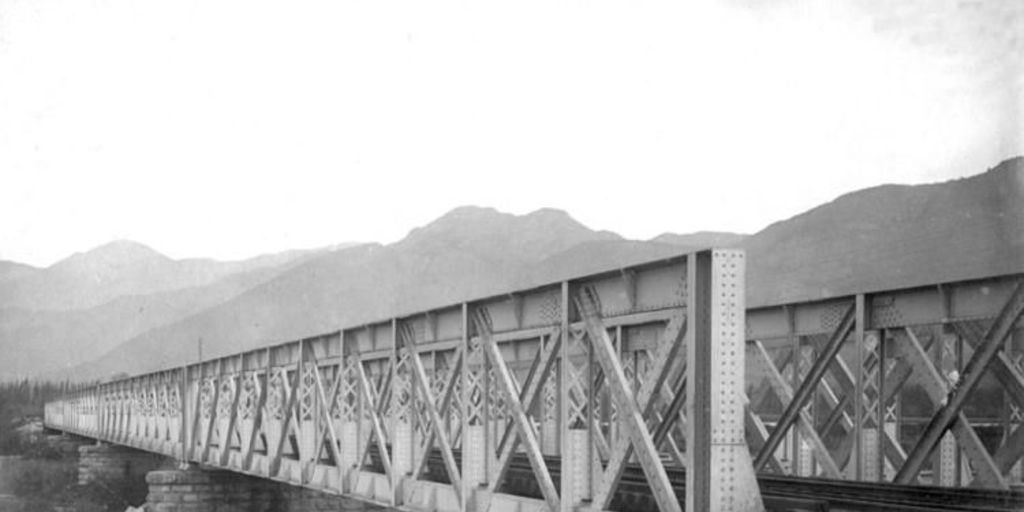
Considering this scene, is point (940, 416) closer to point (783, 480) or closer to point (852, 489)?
point (852, 489)

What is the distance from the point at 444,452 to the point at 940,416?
23.1ft

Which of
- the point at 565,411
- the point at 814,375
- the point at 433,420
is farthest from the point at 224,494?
the point at 565,411

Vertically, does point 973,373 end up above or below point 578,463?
above

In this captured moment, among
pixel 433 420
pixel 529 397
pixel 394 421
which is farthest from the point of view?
pixel 394 421

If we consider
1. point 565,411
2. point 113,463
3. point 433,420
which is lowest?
point 113,463

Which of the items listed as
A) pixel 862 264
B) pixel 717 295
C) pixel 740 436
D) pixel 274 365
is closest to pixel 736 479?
pixel 740 436

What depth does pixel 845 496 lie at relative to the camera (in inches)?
717

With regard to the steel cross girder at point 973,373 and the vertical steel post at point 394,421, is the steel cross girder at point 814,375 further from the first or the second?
the vertical steel post at point 394,421

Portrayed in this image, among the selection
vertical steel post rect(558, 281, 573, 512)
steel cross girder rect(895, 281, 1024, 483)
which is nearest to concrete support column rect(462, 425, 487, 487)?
vertical steel post rect(558, 281, 573, 512)

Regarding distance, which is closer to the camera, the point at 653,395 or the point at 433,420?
the point at 653,395

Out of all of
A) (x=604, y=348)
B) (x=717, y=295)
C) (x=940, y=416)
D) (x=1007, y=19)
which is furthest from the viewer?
(x=940, y=416)

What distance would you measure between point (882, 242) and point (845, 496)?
129 meters

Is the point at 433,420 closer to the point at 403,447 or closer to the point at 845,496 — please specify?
the point at 403,447

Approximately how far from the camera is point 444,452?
62.8 ft
